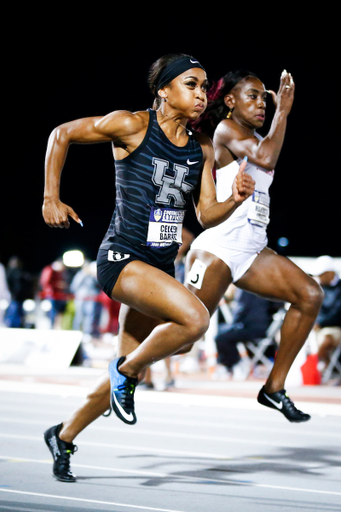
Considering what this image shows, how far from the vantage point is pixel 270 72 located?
20656mm

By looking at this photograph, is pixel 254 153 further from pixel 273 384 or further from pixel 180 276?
pixel 180 276

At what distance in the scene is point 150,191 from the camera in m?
3.80

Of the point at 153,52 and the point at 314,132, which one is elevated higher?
the point at 153,52

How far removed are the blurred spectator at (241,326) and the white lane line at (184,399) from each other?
1.83 metres

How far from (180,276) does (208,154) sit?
6.10 m

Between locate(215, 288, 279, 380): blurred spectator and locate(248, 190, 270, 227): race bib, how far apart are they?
18.6 ft

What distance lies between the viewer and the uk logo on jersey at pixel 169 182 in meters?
3.79

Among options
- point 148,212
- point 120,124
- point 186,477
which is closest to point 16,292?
point 186,477

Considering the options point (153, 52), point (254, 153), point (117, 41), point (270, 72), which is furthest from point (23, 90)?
point (254, 153)

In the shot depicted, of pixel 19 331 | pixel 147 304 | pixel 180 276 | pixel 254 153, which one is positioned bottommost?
pixel 19 331

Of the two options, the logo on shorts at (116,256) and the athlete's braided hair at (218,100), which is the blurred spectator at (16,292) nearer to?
the athlete's braided hair at (218,100)

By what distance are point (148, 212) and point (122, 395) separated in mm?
959

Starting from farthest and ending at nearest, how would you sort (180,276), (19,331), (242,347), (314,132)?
(314,132)
(19,331)
(242,347)
(180,276)

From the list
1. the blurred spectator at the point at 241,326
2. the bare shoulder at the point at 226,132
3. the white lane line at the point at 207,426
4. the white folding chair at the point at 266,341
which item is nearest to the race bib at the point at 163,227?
the bare shoulder at the point at 226,132
